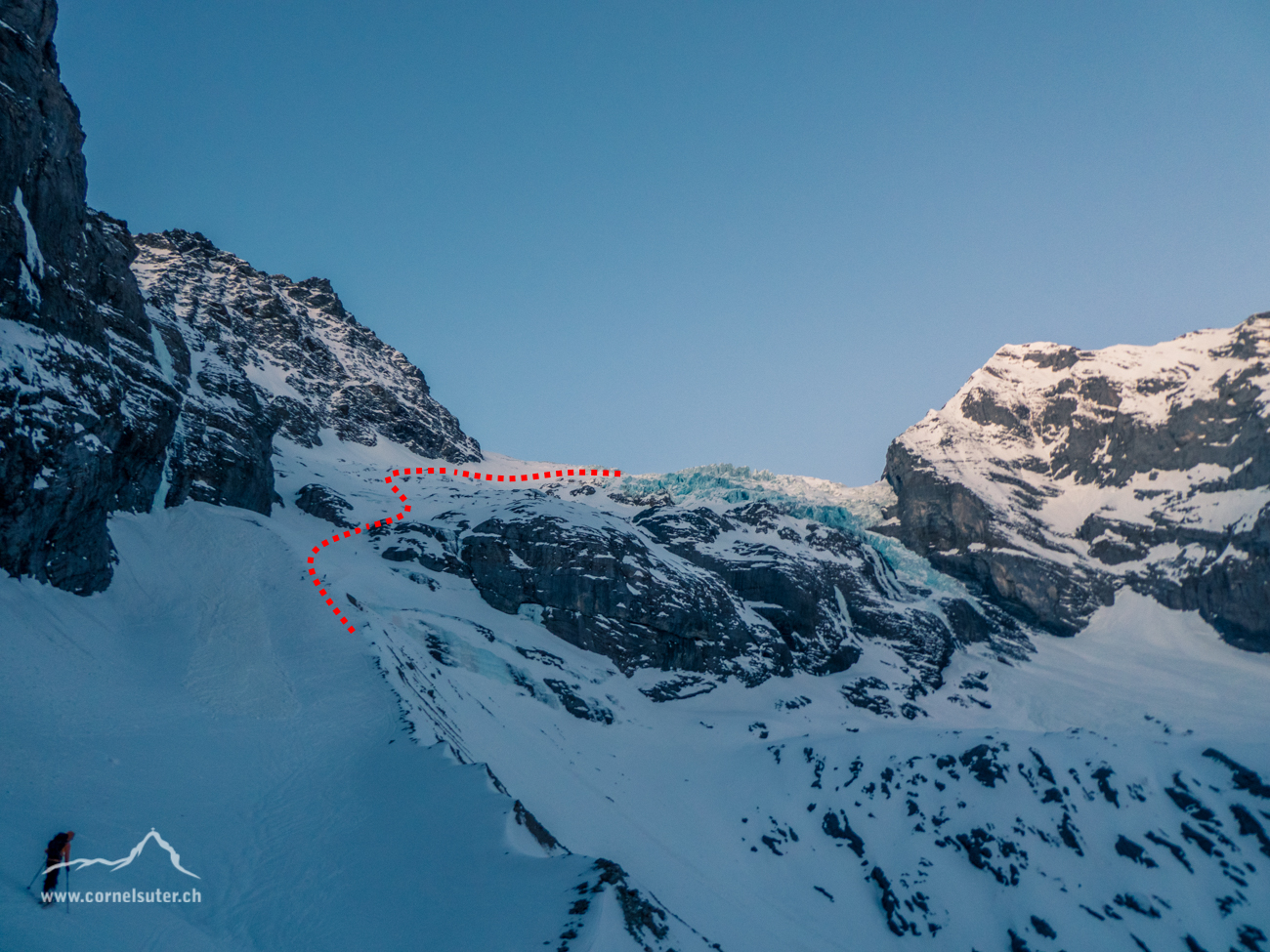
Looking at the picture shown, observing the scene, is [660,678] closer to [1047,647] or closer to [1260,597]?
[1047,647]

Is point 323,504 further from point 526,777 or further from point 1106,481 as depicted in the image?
point 1106,481

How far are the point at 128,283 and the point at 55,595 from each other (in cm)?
2897

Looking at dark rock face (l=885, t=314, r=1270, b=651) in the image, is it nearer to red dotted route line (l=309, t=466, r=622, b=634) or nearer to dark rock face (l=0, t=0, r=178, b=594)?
red dotted route line (l=309, t=466, r=622, b=634)

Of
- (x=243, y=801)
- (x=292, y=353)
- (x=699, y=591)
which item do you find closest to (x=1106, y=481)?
(x=699, y=591)

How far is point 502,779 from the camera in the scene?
4600cm

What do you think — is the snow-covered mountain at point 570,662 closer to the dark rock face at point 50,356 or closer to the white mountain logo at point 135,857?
the dark rock face at point 50,356

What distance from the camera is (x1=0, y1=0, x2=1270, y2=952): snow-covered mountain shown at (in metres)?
28.9

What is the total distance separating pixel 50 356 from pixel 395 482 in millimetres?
91414

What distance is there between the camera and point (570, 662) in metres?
90.0

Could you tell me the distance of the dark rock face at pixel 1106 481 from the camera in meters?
134

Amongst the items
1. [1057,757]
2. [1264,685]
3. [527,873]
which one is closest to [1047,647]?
[1264,685]

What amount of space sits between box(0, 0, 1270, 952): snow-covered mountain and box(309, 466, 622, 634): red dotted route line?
2.72 feet

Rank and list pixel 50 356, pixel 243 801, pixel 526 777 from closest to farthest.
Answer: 1. pixel 243 801
2. pixel 50 356
3. pixel 526 777

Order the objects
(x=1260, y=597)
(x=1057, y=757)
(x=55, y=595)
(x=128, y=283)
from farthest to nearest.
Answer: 1. (x=1260, y=597)
2. (x=1057, y=757)
3. (x=128, y=283)
4. (x=55, y=595)
